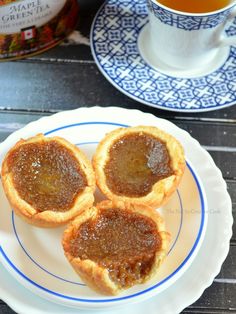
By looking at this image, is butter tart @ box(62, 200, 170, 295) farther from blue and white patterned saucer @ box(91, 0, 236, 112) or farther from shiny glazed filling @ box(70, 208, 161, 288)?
blue and white patterned saucer @ box(91, 0, 236, 112)

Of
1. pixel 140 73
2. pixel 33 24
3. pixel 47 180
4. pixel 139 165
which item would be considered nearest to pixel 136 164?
pixel 139 165

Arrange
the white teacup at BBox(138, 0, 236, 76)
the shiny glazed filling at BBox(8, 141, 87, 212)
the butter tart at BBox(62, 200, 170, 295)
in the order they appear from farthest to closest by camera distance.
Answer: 1. the white teacup at BBox(138, 0, 236, 76)
2. the shiny glazed filling at BBox(8, 141, 87, 212)
3. the butter tart at BBox(62, 200, 170, 295)

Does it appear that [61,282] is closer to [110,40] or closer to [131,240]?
[131,240]

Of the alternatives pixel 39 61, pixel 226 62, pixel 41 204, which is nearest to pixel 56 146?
pixel 41 204

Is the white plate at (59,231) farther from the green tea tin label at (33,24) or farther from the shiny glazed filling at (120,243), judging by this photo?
the green tea tin label at (33,24)

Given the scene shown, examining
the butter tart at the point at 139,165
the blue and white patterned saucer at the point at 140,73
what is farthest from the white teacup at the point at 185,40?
the butter tart at the point at 139,165

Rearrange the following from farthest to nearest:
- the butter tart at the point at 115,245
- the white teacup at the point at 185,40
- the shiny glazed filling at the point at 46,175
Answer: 1. the white teacup at the point at 185,40
2. the shiny glazed filling at the point at 46,175
3. the butter tart at the point at 115,245

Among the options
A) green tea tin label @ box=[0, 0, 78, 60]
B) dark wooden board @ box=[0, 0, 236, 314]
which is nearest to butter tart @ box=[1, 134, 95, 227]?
dark wooden board @ box=[0, 0, 236, 314]
